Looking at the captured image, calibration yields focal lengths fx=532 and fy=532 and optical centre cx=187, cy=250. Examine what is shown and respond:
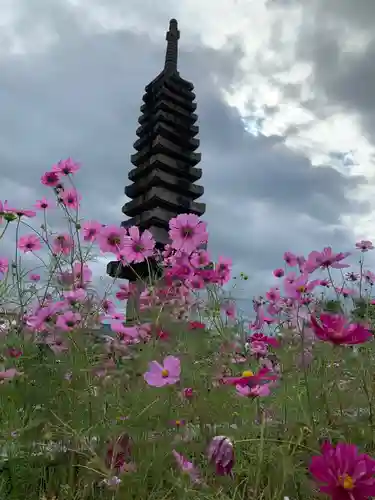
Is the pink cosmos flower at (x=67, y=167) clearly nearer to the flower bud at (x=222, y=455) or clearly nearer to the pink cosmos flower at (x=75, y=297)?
the pink cosmos flower at (x=75, y=297)

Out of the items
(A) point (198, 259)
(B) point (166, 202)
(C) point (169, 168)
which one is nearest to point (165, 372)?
(A) point (198, 259)

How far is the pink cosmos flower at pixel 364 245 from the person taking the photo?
335 centimetres

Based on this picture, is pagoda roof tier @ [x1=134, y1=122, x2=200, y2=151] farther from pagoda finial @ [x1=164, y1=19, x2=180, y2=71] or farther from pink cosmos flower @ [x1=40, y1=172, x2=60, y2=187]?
pink cosmos flower @ [x1=40, y1=172, x2=60, y2=187]

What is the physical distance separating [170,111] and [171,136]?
0.61 metres

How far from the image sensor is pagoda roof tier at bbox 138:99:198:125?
1076cm

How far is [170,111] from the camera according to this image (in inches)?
428

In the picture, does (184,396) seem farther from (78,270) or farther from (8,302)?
(8,302)

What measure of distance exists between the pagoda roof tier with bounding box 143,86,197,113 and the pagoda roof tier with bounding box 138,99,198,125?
0.08 meters

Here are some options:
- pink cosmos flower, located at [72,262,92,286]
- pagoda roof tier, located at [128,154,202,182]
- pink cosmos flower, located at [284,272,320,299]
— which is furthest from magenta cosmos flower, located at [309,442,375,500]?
pagoda roof tier, located at [128,154,202,182]

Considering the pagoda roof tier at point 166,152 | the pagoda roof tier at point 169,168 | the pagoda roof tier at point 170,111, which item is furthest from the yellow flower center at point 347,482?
the pagoda roof tier at point 170,111

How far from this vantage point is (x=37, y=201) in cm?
276

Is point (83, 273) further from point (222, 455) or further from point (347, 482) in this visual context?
point (347, 482)

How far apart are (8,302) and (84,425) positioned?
1128mm

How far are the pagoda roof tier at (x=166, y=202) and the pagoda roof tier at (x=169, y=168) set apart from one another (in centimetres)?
47
